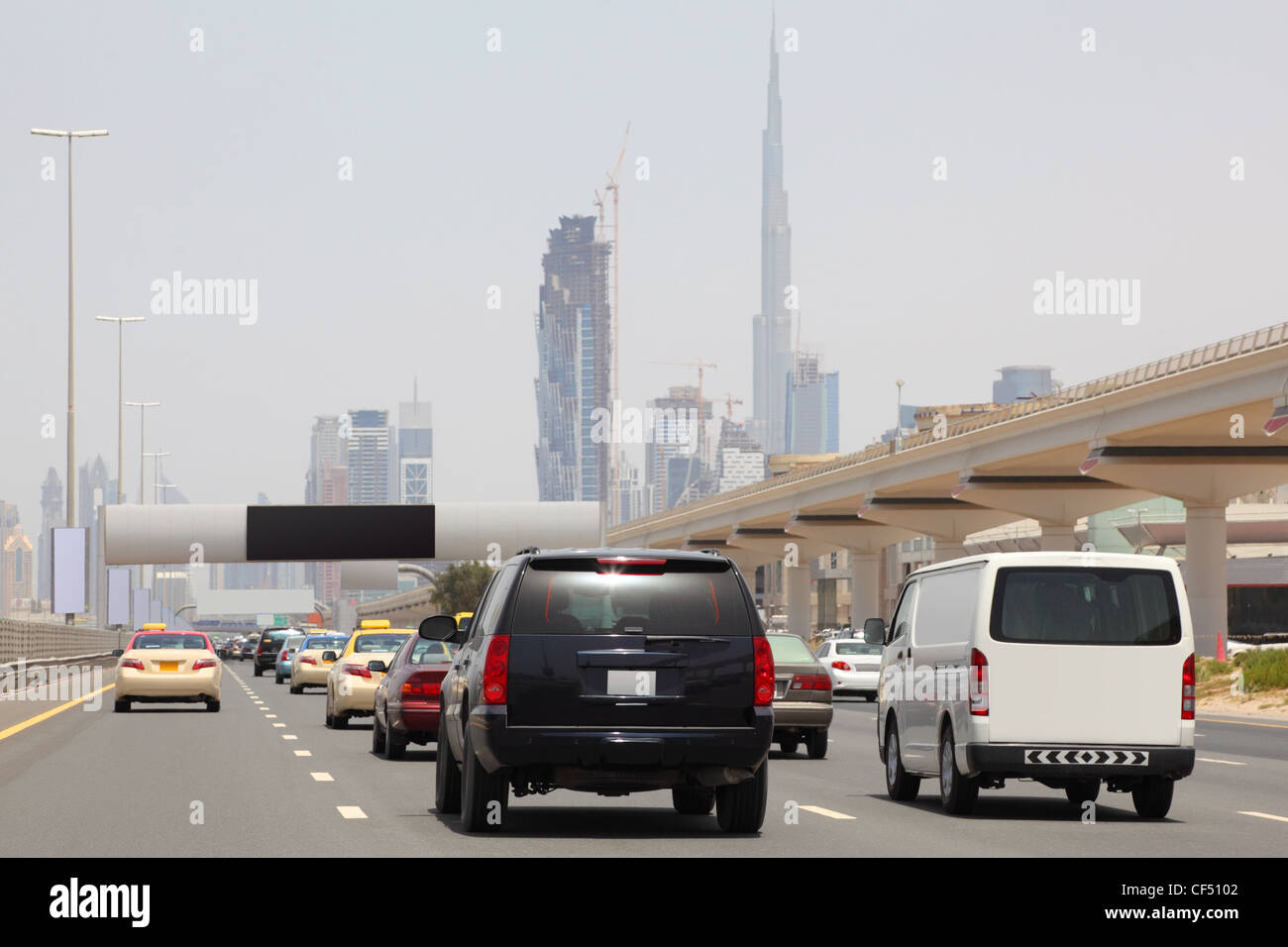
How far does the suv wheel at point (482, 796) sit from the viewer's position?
14.4m

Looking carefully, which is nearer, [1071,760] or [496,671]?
[496,671]

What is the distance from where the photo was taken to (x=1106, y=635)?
1630 cm

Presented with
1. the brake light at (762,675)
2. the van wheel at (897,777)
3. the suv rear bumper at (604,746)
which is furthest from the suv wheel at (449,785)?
the van wheel at (897,777)

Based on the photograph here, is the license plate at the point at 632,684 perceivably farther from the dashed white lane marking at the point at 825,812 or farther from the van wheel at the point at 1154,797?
the van wheel at the point at 1154,797

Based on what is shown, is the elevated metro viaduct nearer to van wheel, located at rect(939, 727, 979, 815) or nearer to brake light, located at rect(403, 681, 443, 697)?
brake light, located at rect(403, 681, 443, 697)

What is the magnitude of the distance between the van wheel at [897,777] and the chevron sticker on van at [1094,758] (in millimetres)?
2183

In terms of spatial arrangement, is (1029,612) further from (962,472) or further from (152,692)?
(962,472)

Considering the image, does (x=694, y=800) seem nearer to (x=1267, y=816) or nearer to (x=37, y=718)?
(x=1267, y=816)

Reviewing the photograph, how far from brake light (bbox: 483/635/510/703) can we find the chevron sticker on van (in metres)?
4.51

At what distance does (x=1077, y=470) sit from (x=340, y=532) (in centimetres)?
3046

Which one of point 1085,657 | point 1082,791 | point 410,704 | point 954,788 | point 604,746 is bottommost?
point 1082,791

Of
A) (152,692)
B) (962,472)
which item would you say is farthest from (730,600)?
(962,472)

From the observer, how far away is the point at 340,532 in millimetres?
88938

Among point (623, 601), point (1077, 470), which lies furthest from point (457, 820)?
point (1077, 470)
